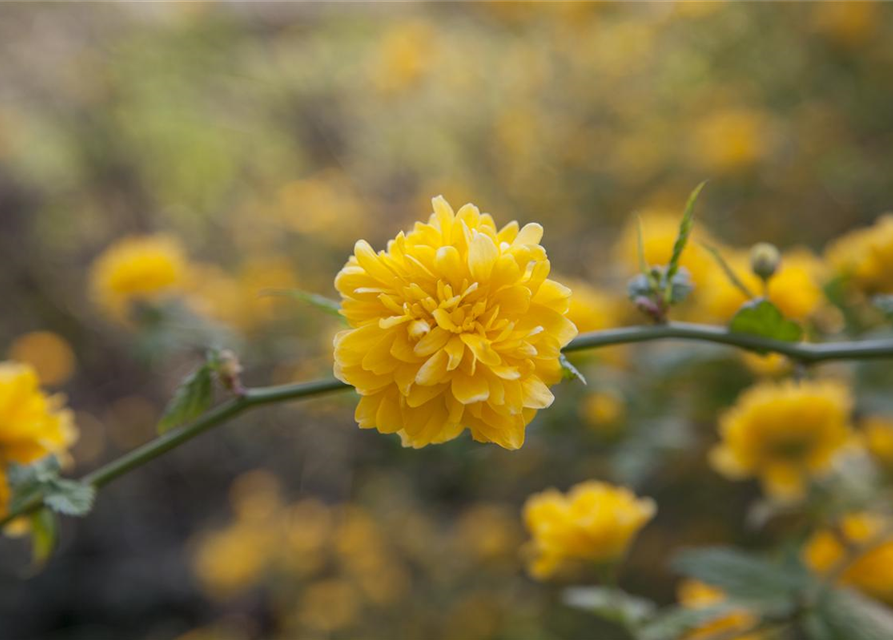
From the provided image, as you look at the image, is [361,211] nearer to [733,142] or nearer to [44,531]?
A: [733,142]

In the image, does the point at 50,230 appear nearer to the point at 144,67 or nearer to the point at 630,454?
the point at 144,67

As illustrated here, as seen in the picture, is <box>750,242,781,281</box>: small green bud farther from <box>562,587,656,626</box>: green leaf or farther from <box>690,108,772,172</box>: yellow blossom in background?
<box>690,108,772,172</box>: yellow blossom in background

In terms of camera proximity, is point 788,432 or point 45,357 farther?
point 45,357

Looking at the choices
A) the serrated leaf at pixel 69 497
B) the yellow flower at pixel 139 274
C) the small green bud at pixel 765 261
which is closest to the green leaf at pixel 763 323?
the small green bud at pixel 765 261

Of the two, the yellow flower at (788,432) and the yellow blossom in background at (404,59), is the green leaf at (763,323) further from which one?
the yellow blossom in background at (404,59)

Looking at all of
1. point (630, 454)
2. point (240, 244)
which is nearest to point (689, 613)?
point (630, 454)

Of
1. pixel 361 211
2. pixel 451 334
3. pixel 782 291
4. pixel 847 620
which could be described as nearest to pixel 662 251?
pixel 782 291
